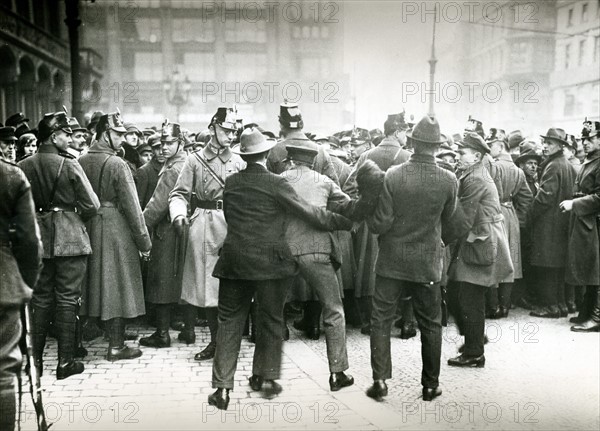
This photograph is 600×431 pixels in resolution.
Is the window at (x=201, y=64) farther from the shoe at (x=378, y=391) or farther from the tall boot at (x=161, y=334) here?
the shoe at (x=378, y=391)

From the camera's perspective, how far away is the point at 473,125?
24.0 feet

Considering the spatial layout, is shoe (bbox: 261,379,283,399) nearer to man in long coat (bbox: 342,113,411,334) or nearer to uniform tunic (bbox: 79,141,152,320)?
uniform tunic (bbox: 79,141,152,320)

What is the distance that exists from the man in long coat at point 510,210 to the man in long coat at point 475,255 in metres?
1.85

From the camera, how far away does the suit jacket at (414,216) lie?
4.90 meters

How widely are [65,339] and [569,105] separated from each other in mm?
12904

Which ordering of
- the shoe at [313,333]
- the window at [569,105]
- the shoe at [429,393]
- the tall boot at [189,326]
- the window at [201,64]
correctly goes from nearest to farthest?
the shoe at [429,393] < the tall boot at [189,326] < the shoe at [313,333] < the window at [201,64] < the window at [569,105]

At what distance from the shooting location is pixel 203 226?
235 inches

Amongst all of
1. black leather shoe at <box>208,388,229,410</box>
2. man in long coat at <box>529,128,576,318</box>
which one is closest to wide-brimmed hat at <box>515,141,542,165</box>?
man in long coat at <box>529,128,576,318</box>

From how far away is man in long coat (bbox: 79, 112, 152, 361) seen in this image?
231 inches

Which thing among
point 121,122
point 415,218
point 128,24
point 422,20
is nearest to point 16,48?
point 128,24

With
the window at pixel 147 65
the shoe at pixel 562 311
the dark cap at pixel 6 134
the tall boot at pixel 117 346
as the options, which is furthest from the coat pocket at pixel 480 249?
the window at pixel 147 65

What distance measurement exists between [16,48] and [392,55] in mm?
14747

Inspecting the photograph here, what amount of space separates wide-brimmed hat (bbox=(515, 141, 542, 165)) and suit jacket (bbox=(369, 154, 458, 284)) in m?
4.48

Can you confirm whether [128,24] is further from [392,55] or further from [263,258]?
[263,258]
